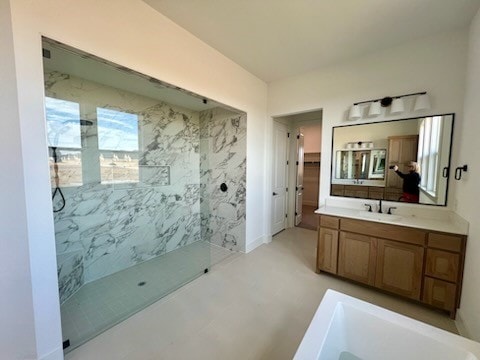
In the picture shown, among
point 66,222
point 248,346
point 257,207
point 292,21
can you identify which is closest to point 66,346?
point 66,222

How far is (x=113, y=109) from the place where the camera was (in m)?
2.67

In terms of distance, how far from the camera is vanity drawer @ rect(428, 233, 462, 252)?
1.82m

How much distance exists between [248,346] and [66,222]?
2.38 m

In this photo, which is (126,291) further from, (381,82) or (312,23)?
(381,82)

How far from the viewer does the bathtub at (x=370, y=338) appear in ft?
3.67

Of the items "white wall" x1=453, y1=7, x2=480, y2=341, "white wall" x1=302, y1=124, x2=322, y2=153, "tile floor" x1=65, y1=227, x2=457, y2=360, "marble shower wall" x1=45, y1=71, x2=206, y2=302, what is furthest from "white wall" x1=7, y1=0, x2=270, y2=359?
"white wall" x1=302, y1=124, x2=322, y2=153

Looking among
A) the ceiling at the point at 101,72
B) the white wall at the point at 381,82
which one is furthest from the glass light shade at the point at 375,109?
the ceiling at the point at 101,72

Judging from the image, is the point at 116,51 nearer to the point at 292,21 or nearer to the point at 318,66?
the point at 292,21

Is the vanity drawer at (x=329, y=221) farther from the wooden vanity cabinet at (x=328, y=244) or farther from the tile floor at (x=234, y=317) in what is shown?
the tile floor at (x=234, y=317)

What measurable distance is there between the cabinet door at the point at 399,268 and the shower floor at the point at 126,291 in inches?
81.2

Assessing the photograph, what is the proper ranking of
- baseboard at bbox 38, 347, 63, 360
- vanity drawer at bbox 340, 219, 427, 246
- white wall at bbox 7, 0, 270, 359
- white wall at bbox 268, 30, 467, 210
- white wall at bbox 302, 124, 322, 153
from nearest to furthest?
white wall at bbox 7, 0, 270, 359
baseboard at bbox 38, 347, 63, 360
vanity drawer at bbox 340, 219, 427, 246
white wall at bbox 268, 30, 467, 210
white wall at bbox 302, 124, 322, 153

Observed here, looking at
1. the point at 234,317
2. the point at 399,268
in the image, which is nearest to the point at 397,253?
the point at 399,268

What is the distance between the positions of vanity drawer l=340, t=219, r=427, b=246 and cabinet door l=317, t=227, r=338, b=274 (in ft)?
0.62

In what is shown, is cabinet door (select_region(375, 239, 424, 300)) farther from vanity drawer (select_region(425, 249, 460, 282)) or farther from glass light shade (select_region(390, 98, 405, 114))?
glass light shade (select_region(390, 98, 405, 114))
